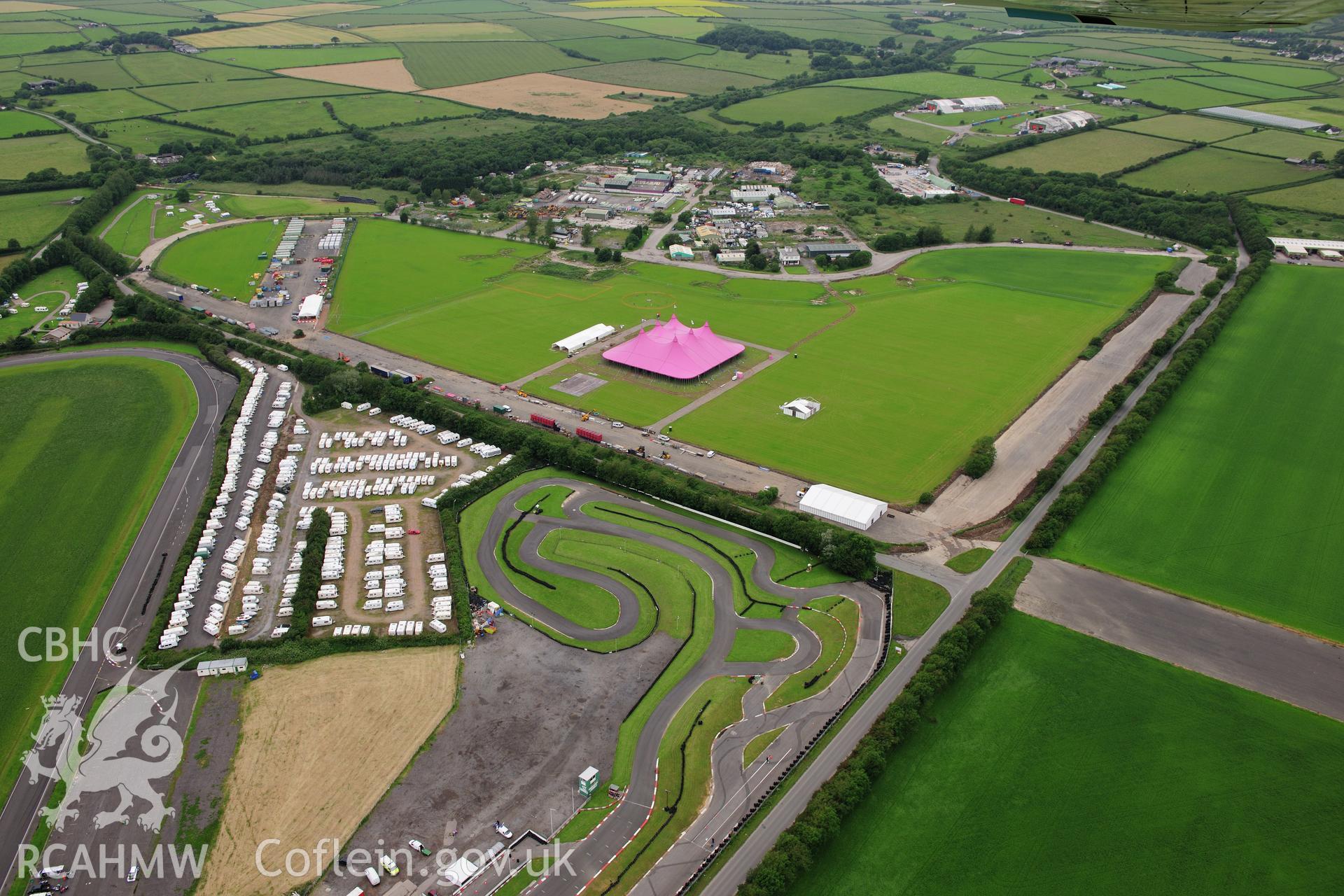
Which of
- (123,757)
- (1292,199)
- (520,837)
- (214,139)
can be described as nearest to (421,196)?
(214,139)

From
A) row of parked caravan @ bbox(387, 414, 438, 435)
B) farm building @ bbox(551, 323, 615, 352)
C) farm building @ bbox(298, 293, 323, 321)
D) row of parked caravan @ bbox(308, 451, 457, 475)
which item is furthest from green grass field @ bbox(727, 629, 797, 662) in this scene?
farm building @ bbox(298, 293, 323, 321)

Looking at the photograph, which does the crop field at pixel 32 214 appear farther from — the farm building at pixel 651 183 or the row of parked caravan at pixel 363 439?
the farm building at pixel 651 183

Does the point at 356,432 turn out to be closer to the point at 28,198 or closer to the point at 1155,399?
the point at 1155,399

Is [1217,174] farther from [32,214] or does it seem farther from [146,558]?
[32,214]

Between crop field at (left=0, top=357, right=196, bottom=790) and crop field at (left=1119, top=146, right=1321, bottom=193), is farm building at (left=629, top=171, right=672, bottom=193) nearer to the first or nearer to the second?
crop field at (left=1119, top=146, right=1321, bottom=193)

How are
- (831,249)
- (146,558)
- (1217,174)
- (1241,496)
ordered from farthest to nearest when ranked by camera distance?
(1217,174)
(831,249)
(1241,496)
(146,558)

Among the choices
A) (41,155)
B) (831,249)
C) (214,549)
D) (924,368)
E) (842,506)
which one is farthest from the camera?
(41,155)

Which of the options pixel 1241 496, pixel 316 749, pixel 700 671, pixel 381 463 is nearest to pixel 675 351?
pixel 381 463

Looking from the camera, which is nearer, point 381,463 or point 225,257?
point 381,463
